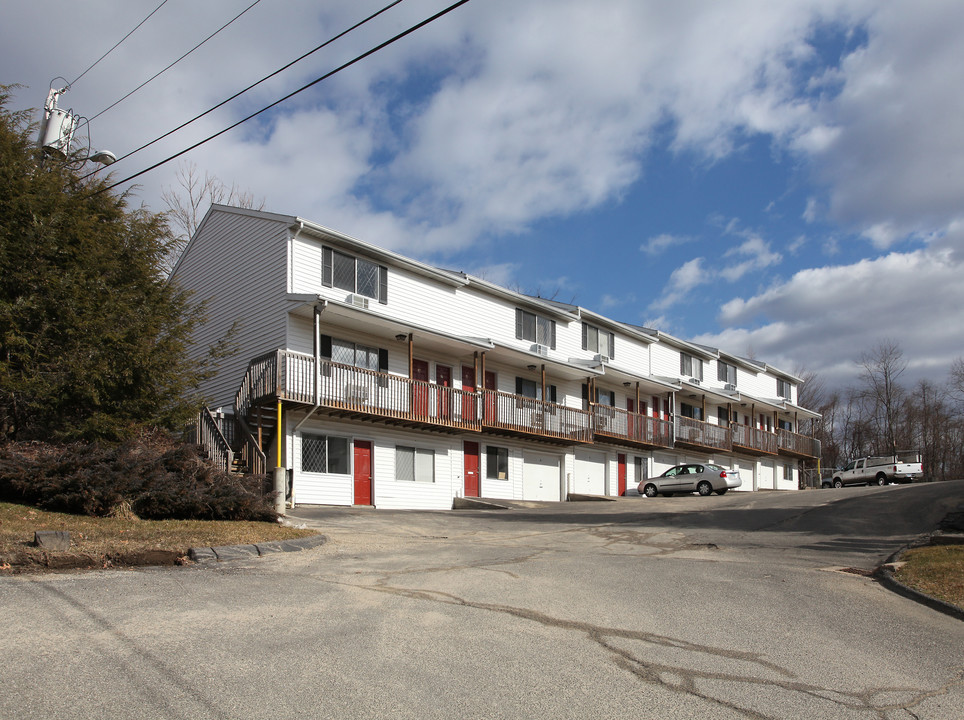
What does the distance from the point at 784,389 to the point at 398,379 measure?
39.5 metres

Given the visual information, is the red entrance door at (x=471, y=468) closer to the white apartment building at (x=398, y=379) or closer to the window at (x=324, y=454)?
the white apartment building at (x=398, y=379)

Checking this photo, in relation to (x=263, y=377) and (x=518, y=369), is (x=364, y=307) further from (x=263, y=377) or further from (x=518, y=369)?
(x=518, y=369)

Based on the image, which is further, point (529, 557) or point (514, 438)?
point (514, 438)

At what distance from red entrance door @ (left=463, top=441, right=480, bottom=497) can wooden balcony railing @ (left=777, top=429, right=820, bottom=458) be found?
26987 millimetres

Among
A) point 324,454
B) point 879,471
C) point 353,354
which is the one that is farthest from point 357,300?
point 879,471

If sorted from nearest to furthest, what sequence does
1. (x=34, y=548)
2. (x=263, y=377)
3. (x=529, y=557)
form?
(x=34, y=548), (x=529, y=557), (x=263, y=377)

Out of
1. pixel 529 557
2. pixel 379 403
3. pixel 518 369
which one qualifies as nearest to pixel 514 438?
pixel 518 369

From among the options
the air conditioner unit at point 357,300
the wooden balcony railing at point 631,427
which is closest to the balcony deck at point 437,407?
the wooden balcony railing at point 631,427

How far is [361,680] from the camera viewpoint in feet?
18.4

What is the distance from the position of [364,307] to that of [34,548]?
15000 mm

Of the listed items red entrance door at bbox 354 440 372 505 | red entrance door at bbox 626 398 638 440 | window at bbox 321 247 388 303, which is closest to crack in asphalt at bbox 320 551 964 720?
red entrance door at bbox 354 440 372 505

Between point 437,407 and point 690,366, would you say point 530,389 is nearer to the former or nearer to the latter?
point 437,407

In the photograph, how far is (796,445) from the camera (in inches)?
1998

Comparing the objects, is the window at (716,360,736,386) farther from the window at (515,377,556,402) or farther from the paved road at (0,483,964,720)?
the paved road at (0,483,964,720)
